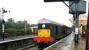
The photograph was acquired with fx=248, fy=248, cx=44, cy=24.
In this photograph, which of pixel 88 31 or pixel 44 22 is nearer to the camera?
pixel 88 31

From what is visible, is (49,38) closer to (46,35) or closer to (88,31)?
(46,35)

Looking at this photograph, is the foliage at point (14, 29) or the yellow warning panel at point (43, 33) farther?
the foliage at point (14, 29)

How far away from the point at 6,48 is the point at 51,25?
4241 millimetres

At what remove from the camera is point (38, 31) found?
20.2 metres

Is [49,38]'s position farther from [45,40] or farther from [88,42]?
[88,42]

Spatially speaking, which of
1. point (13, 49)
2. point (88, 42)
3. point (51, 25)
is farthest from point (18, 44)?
point (88, 42)

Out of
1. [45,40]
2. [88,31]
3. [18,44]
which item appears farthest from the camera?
[18,44]

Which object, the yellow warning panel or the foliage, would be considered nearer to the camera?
the yellow warning panel

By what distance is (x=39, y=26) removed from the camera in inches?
789

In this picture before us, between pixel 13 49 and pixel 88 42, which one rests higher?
pixel 88 42

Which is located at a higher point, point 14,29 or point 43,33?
point 43,33

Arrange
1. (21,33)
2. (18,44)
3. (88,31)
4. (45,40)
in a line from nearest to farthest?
(88,31) → (45,40) → (18,44) → (21,33)

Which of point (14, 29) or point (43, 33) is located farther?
point (14, 29)

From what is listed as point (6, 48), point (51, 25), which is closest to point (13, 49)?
point (6, 48)
